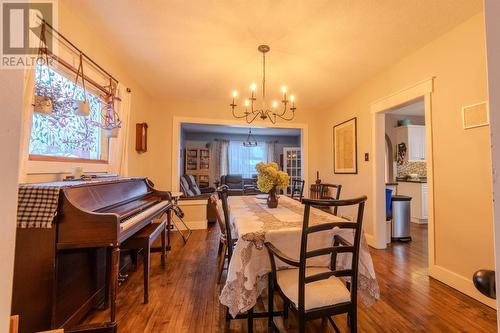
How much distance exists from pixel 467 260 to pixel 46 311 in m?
3.26

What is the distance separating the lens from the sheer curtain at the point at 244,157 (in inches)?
338

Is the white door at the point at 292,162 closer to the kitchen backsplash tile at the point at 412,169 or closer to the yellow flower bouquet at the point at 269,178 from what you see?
the kitchen backsplash tile at the point at 412,169

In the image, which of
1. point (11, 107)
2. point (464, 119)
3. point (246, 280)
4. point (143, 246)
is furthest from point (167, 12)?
point (464, 119)

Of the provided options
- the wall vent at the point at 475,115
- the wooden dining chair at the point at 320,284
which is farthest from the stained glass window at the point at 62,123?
the wall vent at the point at 475,115

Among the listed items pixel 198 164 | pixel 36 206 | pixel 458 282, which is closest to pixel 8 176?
pixel 36 206

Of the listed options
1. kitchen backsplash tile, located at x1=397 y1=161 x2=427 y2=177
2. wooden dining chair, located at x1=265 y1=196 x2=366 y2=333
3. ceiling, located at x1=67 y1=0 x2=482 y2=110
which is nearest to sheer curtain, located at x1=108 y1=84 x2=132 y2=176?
ceiling, located at x1=67 y1=0 x2=482 y2=110

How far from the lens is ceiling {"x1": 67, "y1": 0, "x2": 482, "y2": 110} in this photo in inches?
71.9

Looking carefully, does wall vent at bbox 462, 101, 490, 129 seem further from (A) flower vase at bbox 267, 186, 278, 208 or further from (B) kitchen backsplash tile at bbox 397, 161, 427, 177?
(B) kitchen backsplash tile at bbox 397, 161, 427, 177

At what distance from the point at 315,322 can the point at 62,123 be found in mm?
2533

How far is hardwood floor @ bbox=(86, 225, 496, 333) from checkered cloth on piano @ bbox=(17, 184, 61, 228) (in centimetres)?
92

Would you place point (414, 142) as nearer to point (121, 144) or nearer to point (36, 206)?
point (121, 144)

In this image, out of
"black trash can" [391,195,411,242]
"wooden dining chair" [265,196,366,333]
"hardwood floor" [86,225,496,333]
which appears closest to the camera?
"wooden dining chair" [265,196,366,333]

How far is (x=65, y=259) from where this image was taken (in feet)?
4.91

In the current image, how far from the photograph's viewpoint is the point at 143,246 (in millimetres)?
1855
